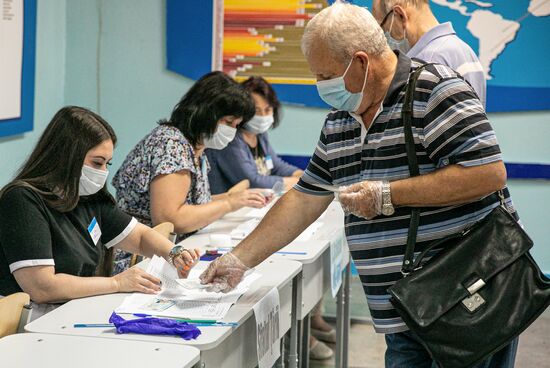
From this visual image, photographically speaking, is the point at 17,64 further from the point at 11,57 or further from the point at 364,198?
the point at 364,198

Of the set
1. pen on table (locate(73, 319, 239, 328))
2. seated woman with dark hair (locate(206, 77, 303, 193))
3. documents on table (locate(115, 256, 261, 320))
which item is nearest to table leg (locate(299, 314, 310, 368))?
seated woman with dark hair (locate(206, 77, 303, 193))

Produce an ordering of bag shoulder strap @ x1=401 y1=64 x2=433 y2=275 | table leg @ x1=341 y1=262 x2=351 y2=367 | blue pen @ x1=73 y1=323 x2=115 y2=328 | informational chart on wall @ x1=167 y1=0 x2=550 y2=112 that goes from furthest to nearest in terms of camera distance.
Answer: informational chart on wall @ x1=167 y1=0 x2=550 y2=112 → table leg @ x1=341 y1=262 x2=351 y2=367 → blue pen @ x1=73 y1=323 x2=115 y2=328 → bag shoulder strap @ x1=401 y1=64 x2=433 y2=275

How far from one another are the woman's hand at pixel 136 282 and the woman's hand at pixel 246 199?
1.19m

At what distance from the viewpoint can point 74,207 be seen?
93.0 inches

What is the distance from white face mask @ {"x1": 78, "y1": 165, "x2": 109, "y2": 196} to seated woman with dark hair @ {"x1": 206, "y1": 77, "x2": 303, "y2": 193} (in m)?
1.65

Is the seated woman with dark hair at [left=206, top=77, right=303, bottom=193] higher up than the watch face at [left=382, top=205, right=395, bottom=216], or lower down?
lower down

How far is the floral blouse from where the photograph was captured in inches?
121

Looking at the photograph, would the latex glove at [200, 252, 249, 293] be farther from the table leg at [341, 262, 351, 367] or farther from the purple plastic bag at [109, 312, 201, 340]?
the table leg at [341, 262, 351, 367]

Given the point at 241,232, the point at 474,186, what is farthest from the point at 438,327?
the point at 241,232

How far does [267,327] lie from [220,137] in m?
1.33

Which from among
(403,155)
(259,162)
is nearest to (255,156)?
(259,162)

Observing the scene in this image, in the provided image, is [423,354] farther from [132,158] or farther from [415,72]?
[132,158]

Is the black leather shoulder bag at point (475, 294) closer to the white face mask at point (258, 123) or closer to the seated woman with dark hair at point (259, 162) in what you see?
the seated woman with dark hair at point (259, 162)

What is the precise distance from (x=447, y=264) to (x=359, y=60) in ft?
1.68
